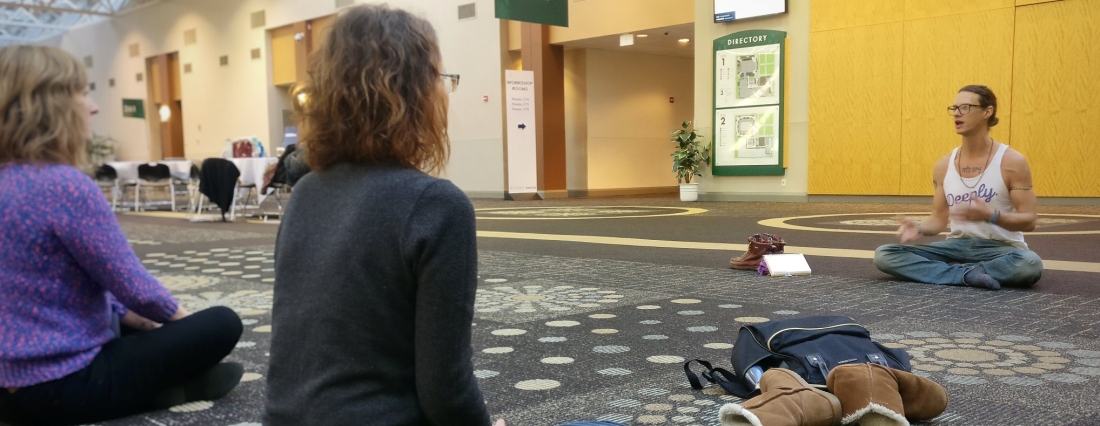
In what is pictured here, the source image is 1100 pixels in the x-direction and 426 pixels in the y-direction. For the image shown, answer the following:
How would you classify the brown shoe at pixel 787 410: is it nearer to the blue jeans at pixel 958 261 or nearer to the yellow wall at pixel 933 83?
the blue jeans at pixel 958 261

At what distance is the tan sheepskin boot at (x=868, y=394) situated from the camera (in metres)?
1.85

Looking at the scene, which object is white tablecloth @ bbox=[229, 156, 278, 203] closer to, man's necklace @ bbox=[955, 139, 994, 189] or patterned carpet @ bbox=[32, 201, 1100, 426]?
patterned carpet @ bbox=[32, 201, 1100, 426]

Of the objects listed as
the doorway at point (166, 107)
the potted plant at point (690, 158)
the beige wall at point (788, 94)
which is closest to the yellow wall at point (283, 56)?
the doorway at point (166, 107)

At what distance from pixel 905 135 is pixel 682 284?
8.27 m

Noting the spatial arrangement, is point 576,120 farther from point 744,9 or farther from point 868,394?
point 868,394

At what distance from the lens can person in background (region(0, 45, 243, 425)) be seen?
5.80ft

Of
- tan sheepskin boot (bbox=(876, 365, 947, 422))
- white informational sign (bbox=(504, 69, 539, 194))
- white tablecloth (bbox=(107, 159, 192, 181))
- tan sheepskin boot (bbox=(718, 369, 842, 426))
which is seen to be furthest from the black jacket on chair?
tan sheepskin boot (bbox=(876, 365, 947, 422))

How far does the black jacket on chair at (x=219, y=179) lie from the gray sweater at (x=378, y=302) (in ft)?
33.7

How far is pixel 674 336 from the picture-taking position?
3.01 metres

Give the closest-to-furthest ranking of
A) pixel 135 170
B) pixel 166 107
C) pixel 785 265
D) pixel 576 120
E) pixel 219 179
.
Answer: pixel 785 265 → pixel 219 179 → pixel 135 170 → pixel 576 120 → pixel 166 107

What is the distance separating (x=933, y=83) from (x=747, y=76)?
2.80m

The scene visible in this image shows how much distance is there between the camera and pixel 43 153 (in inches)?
70.9

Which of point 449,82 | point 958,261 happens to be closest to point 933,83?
point 958,261

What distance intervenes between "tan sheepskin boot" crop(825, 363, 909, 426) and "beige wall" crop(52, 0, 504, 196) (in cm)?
948
